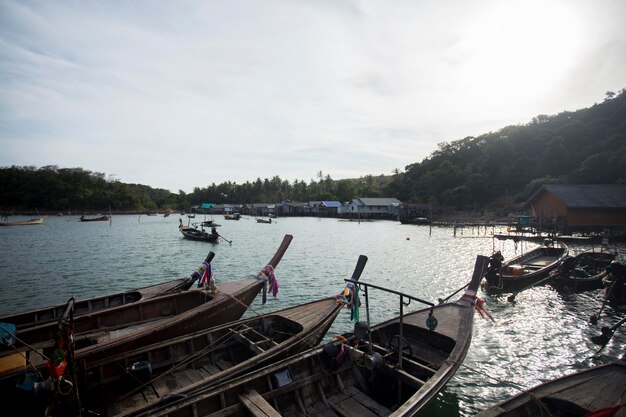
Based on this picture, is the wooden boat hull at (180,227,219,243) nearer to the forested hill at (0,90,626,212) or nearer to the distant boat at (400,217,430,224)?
the distant boat at (400,217,430,224)

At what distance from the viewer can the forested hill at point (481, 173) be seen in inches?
2702

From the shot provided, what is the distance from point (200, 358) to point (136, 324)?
385 centimetres

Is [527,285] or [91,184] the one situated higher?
[91,184]

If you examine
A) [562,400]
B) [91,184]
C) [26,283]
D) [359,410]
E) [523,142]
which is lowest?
[26,283]

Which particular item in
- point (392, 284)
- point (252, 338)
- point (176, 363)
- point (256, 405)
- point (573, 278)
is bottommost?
point (392, 284)

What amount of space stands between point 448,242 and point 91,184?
431 feet

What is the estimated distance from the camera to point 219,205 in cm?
15062

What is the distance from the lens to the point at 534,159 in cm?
7894

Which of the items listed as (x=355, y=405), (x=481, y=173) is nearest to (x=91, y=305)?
(x=355, y=405)

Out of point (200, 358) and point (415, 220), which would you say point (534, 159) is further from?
point (200, 358)

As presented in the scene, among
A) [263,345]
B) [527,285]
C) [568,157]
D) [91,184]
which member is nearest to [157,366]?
[263,345]

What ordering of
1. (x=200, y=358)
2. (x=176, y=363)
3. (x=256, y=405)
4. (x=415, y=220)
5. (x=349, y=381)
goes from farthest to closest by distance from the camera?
(x=415, y=220) → (x=200, y=358) → (x=176, y=363) → (x=349, y=381) → (x=256, y=405)

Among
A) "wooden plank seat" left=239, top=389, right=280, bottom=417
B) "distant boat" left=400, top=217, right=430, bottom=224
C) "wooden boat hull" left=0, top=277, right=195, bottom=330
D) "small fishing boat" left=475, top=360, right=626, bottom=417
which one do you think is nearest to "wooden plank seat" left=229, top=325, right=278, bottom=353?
"wooden plank seat" left=239, top=389, right=280, bottom=417

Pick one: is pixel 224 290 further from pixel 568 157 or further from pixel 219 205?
pixel 219 205
